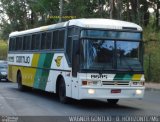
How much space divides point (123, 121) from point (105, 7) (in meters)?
48.4

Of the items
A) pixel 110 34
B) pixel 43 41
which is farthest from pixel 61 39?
pixel 43 41

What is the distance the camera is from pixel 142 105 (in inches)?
740

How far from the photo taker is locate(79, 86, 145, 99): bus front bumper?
1689 cm

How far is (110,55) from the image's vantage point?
17.2 metres

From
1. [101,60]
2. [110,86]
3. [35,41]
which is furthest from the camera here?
[35,41]

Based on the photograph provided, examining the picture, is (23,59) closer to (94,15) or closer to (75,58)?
(75,58)

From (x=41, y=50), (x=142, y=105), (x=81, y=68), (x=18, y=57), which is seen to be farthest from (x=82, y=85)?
(x=18, y=57)

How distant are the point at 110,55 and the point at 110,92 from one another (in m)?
1.25

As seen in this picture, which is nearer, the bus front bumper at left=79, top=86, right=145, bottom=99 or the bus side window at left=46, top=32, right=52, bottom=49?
the bus front bumper at left=79, top=86, right=145, bottom=99

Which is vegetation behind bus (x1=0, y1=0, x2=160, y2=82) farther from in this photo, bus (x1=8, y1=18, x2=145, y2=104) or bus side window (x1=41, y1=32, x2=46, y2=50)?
bus (x1=8, y1=18, x2=145, y2=104)

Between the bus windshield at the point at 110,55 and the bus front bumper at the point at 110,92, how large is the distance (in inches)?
26.7

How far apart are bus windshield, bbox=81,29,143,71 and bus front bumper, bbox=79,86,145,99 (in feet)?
2.22

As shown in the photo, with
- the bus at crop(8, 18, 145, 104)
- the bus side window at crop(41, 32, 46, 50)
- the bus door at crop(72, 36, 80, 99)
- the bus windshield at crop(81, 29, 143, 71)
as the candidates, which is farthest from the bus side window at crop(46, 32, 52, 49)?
the bus windshield at crop(81, 29, 143, 71)

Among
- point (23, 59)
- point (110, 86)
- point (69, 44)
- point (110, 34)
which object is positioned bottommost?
point (110, 86)
